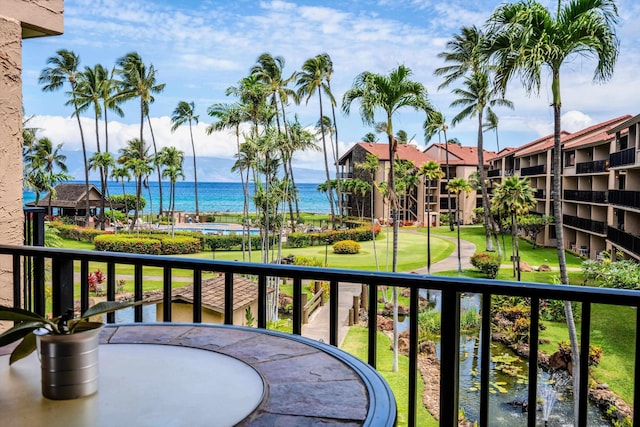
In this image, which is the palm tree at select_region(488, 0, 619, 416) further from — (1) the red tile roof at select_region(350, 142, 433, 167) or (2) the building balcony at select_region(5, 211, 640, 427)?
(1) the red tile roof at select_region(350, 142, 433, 167)

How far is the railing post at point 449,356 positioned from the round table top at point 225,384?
45 cm

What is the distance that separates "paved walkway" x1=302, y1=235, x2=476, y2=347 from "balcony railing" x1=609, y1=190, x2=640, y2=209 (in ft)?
26.3

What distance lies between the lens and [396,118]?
54.7 feet

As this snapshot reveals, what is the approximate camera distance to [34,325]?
3.02ft

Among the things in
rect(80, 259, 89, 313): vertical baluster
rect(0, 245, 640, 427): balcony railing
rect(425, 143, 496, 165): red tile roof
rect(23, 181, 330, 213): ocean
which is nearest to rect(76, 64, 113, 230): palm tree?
rect(23, 181, 330, 213): ocean

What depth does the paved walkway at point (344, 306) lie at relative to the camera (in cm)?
1506

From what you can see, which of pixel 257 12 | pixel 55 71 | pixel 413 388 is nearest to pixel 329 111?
pixel 55 71

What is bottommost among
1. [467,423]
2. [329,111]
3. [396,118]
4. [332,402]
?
[467,423]

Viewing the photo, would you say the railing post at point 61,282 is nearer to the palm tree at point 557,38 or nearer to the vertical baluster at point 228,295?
the vertical baluster at point 228,295

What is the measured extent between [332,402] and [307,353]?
268 mm

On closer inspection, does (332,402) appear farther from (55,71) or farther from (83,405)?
(55,71)

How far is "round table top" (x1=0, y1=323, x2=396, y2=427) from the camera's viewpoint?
0.88 metres

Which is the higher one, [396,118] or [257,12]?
[257,12]

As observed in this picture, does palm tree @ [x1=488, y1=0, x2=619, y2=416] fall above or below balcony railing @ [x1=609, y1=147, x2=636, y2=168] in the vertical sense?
above
